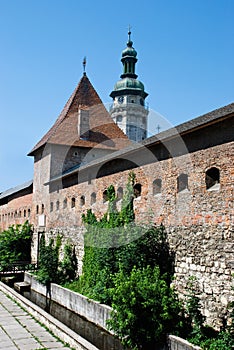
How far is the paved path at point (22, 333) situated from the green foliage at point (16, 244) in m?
8.07

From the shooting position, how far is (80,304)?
402 inches

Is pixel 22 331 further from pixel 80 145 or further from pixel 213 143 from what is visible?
pixel 80 145

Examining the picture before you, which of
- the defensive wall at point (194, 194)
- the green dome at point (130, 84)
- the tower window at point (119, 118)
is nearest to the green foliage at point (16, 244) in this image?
the defensive wall at point (194, 194)

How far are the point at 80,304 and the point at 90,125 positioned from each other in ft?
32.1

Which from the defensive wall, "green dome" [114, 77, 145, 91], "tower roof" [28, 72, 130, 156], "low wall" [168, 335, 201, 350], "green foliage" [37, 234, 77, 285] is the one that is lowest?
"low wall" [168, 335, 201, 350]

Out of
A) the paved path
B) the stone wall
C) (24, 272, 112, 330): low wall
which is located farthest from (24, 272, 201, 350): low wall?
the stone wall

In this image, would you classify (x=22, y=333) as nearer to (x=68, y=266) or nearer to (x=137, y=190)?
(x=137, y=190)

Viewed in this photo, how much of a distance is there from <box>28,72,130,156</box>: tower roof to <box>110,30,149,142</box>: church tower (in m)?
22.2

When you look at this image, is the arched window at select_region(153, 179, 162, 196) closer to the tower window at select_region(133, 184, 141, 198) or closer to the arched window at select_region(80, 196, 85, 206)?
the tower window at select_region(133, 184, 141, 198)

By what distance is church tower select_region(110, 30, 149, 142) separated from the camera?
41963mm

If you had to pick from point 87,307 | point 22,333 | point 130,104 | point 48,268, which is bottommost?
point 22,333

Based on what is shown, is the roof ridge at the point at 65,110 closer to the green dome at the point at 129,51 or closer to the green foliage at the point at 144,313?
the green foliage at the point at 144,313

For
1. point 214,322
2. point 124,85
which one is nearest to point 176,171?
point 214,322

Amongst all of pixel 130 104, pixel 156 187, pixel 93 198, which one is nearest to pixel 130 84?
pixel 130 104
